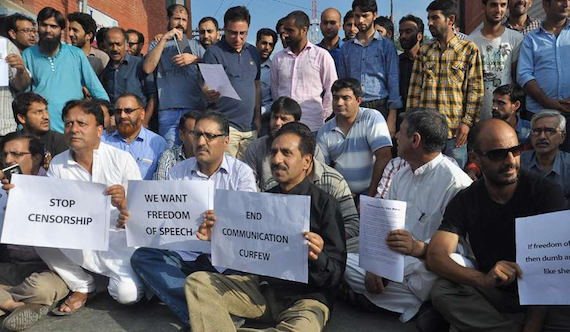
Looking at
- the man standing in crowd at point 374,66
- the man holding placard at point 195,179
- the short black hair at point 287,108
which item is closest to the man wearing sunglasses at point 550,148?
the man standing in crowd at point 374,66

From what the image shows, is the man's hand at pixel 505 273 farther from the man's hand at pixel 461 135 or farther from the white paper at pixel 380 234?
the man's hand at pixel 461 135

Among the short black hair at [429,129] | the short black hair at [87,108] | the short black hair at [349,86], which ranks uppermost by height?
the short black hair at [349,86]

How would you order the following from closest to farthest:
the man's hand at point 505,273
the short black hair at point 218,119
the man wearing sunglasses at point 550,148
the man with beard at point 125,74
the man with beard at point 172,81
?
the man's hand at point 505,273
the short black hair at point 218,119
the man wearing sunglasses at point 550,148
the man with beard at point 172,81
the man with beard at point 125,74

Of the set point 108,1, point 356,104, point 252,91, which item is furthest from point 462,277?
point 108,1

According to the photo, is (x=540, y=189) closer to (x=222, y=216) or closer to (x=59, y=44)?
(x=222, y=216)

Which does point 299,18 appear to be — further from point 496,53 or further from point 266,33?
point 496,53

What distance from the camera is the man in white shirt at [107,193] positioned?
167 inches

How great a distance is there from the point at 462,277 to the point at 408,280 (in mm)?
575

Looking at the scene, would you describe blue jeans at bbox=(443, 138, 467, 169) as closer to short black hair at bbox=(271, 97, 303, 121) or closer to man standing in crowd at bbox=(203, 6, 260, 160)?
short black hair at bbox=(271, 97, 303, 121)

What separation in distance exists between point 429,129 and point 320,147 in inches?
74.7

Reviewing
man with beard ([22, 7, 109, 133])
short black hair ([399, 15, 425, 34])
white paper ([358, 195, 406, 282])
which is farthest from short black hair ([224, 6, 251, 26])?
white paper ([358, 195, 406, 282])

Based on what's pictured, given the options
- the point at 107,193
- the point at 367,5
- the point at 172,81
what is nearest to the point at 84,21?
the point at 172,81

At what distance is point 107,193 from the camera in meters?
4.01

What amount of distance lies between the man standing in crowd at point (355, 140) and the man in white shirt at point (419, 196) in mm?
1472
